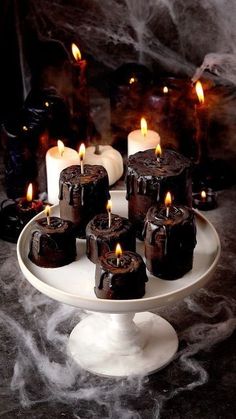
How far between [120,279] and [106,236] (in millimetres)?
123

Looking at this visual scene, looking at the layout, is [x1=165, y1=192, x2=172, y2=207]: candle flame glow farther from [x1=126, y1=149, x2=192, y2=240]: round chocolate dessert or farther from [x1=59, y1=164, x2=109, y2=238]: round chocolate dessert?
[x1=59, y1=164, x2=109, y2=238]: round chocolate dessert

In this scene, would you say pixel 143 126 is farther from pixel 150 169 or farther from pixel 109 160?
pixel 150 169

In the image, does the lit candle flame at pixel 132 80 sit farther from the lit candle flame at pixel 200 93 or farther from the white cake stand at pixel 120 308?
the white cake stand at pixel 120 308

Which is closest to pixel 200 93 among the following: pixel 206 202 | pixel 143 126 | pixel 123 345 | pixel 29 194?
pixel 143 126

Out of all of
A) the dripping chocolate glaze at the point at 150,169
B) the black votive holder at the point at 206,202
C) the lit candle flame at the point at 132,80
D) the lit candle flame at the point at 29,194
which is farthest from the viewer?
the lit candle flame at the point at 132,80

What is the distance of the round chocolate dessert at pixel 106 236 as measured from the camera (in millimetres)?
1454

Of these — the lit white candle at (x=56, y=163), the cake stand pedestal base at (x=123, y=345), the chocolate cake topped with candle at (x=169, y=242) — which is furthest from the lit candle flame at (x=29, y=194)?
→ the chocolate cake topped with candle at (x=169, y=242)

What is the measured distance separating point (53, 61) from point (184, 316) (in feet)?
4.02

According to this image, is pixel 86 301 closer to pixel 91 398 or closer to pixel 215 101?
pixel 91 398

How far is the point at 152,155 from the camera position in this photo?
5.30 ft

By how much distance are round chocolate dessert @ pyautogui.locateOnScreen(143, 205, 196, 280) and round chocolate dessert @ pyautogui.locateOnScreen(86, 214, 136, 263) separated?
0.05 meters

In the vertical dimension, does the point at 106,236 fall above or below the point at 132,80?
below

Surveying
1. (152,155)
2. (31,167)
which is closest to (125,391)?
(152,155)

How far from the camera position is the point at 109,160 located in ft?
7.41
